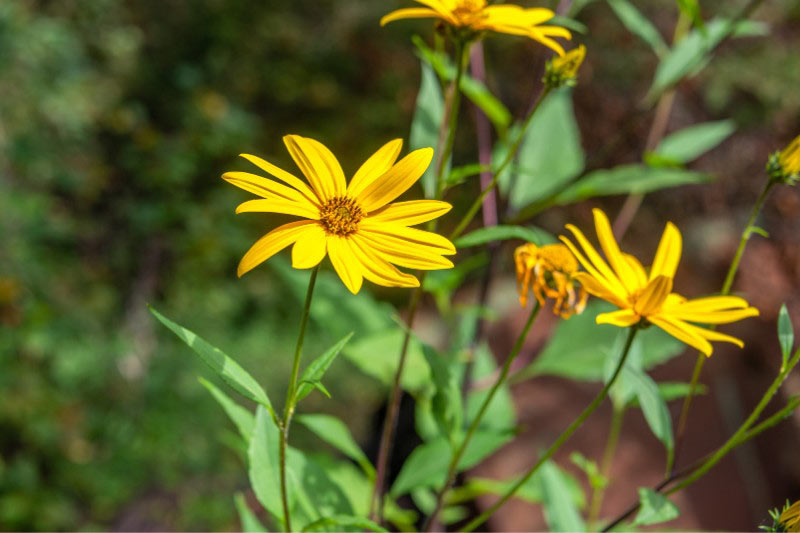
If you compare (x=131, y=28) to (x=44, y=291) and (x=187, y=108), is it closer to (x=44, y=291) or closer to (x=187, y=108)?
(x=187, y=108)

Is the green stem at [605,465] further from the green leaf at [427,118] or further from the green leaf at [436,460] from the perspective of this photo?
the green leaf at [427,118]

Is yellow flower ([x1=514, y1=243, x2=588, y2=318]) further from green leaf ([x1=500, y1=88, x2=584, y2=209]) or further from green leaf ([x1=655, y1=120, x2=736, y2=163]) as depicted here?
green leaf ([x1=655, y1=120, x2=736, y2=163])

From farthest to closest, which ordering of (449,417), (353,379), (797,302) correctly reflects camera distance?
(353,379) → (797,302) → (449,417)

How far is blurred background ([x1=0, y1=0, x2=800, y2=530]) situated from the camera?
1330 mm

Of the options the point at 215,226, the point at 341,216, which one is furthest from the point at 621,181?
the point at 215,226

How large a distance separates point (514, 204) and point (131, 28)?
1265 millimetres

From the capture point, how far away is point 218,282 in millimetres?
1690

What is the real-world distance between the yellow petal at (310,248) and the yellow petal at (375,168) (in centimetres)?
4

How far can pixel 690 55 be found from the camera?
782 mm

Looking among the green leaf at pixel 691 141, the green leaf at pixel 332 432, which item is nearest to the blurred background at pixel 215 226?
the green leaf at pixel 691 141

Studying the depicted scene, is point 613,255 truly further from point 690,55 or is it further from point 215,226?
point 215,226

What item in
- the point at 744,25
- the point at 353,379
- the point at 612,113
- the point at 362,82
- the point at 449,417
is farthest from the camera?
the point at 362,82

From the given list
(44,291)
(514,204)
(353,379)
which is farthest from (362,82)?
(514,204)

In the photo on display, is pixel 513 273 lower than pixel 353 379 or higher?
higher
